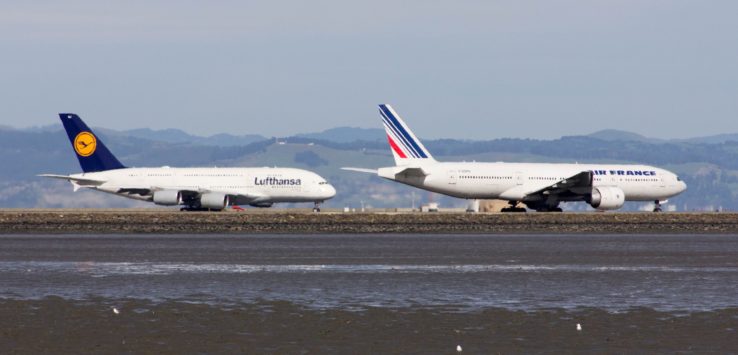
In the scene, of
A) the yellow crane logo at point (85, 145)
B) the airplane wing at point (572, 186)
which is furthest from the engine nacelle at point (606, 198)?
the yellow crane logo at point (85, 145)

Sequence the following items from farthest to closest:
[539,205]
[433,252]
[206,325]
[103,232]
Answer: [539,205] < [103,232] < [433,252] < [206,325]

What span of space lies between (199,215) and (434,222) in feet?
62.2

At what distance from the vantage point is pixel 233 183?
11794 centimetres

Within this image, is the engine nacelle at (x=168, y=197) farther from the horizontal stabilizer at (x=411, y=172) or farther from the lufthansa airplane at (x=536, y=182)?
the horizontal stabilizer at (x=411, y=172)

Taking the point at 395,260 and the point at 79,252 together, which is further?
the point at 79,252

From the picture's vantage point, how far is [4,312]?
3466 cm

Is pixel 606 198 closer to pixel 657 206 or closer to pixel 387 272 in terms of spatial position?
pixel 657 206

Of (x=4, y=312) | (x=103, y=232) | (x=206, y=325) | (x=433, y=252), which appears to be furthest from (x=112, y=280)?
(x=103, y=232)

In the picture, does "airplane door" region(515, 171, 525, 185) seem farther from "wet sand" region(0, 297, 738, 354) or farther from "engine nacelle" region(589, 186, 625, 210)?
"wet sand" region(0, 297, 738, 354)

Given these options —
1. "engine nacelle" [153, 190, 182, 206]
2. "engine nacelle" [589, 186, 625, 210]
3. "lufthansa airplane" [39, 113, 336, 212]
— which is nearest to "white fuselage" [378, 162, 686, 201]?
"engine nacelle" [589, 186, 625, 210]

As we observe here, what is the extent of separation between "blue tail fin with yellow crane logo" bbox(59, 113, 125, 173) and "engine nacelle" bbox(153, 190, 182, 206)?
7753 mm

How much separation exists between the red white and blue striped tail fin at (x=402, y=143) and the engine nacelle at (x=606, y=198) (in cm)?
1607

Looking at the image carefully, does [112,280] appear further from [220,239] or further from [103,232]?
[103,232]

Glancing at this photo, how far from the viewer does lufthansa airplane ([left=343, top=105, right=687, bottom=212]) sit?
362 ft
